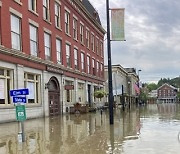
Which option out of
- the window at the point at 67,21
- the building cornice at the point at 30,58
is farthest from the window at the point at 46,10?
the window at the point at 67,21

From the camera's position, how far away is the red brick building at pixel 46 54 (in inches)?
889

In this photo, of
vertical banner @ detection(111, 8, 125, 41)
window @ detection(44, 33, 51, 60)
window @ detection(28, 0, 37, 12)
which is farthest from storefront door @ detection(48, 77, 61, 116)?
vertical banner @ detection(111, 8, 125, 41)

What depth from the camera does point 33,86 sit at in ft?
87.8

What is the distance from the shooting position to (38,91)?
2766cm

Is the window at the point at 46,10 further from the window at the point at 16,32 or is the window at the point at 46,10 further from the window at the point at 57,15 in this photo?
the window at the point at 16,32

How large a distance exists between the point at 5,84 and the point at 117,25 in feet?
27.6

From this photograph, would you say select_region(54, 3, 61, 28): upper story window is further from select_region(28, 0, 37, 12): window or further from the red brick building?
select_region(28, 0, 37, 12): window

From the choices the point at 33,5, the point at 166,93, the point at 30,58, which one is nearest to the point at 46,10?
the point at 33,5

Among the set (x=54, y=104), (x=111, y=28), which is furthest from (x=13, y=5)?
(x=54, y=104)

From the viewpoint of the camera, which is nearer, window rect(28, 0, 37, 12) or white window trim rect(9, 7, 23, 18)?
white window trim rect(9, 7, 23, 18)

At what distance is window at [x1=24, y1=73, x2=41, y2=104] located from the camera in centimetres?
2562

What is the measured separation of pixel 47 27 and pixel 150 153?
2185 cm

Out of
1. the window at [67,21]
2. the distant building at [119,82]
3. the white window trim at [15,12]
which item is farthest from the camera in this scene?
the distant building at [119,82]

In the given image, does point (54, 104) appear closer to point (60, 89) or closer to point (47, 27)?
point (60, 89)
